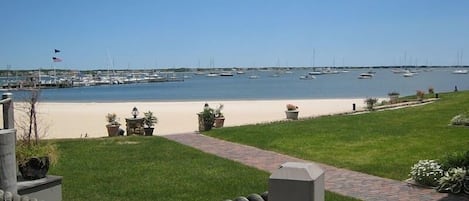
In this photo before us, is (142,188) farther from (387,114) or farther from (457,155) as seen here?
(387,114)

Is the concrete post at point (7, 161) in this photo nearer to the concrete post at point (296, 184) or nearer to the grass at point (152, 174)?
the grass at point (152, 174)

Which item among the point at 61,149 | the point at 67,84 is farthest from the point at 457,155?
the point at 67,84

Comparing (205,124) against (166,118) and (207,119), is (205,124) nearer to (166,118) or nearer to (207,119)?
(207,119)

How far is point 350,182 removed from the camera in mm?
11391

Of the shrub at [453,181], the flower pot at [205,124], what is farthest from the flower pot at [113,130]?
the shrub at [453,181]

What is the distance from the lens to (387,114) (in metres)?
26.0

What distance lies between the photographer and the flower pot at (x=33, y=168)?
8.13 metres

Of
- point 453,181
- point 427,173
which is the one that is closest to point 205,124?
point 427,173

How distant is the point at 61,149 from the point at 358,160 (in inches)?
361

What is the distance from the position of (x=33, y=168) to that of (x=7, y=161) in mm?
1085

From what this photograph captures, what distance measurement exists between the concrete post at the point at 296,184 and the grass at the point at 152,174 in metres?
5.72

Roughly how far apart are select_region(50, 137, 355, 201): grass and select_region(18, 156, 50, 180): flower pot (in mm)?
1639

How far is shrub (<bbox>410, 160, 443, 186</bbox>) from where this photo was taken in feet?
35.2

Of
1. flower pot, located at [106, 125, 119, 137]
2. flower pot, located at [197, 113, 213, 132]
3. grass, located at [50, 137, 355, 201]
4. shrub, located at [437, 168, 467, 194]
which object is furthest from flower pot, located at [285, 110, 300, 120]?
shrub, located at [437, 168, 467, 194]
